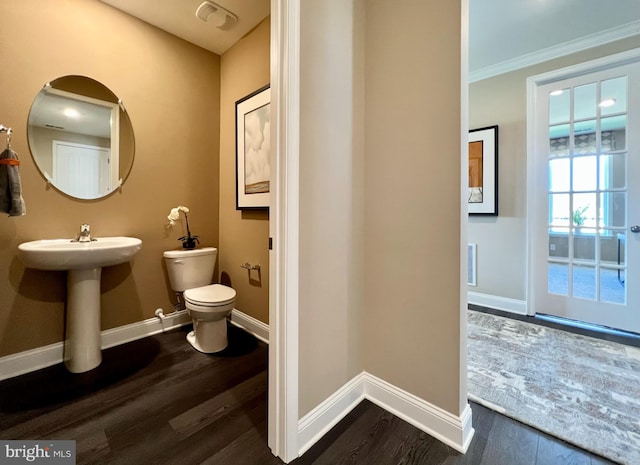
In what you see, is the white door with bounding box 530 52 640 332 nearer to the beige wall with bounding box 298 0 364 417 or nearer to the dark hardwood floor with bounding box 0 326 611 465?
the dark hardwood floor with bounding box 0 326 611 465

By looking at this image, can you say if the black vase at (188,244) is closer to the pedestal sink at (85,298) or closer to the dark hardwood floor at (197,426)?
the pedestal sink at (85,298)

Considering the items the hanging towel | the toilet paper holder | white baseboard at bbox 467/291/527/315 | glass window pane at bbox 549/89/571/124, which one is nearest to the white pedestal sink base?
the hanging towel

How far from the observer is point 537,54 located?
2607 mm

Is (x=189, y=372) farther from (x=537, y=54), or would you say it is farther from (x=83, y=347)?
(x=537, y=54)

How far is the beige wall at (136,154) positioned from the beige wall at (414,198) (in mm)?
1729

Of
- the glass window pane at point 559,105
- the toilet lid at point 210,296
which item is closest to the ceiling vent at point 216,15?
the toilet lid at point 210,296

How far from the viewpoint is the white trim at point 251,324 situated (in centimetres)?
222

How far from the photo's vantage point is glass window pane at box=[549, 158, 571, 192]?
2.58 metres

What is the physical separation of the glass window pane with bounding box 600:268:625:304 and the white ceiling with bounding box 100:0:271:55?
3656mm

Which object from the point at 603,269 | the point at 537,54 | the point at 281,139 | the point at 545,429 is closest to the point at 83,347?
the point at 281,139

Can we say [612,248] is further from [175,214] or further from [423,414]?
[175,214]

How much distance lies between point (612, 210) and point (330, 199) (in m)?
2.74

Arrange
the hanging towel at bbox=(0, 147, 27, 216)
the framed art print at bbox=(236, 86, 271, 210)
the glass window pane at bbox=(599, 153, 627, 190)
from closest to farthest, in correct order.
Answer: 1. the hanging towel at bbox=(0, 147, 27, 216)
2. the framed art print at bbox=(236, 86, 271, 210)
3. the glass window pane at bbox=(599, 153, 627, 190)

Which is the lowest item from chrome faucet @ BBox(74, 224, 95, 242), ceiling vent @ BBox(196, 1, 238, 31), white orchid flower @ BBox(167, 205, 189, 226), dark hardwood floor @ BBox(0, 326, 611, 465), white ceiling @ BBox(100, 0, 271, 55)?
dark hardwood floor @ BBox(0, 326, 611, 465)
